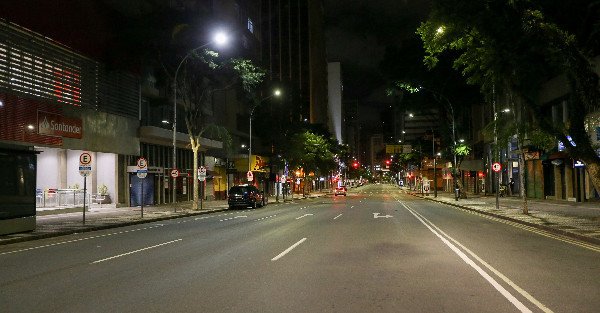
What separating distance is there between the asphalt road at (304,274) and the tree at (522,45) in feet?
17.2

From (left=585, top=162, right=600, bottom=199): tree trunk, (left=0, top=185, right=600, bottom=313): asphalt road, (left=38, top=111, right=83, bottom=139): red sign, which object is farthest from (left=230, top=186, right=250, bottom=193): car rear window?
(left=585, top=162, right=600, bottom=199): tree trunk

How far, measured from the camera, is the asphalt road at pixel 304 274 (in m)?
7.69

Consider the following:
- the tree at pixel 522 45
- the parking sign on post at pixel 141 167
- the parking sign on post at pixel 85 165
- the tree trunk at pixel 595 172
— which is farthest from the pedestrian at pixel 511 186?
the parking sign on post at pixel 85 165

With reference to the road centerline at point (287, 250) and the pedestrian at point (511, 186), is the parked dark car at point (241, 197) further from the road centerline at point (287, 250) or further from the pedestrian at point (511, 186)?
the pedestrian at point (511, 186)

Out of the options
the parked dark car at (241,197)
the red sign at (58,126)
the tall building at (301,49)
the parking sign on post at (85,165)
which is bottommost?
the parked dark car at (241,197)

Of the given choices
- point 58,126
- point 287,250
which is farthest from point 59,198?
point 287,250

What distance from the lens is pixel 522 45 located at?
65.3ft

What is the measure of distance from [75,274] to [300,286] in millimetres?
4551

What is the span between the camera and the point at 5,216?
18156 millimetres

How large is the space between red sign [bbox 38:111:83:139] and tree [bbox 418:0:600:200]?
64.4ft

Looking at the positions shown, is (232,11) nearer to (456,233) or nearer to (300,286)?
(456,233)

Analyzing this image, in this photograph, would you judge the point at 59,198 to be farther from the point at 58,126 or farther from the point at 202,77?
the point at 202,77

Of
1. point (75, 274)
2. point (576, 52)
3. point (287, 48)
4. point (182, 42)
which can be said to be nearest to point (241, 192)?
point (182, 42)

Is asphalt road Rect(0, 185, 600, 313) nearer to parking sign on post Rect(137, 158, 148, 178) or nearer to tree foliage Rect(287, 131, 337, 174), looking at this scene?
parking sign on post Rect(137, 158, 148, 178)
